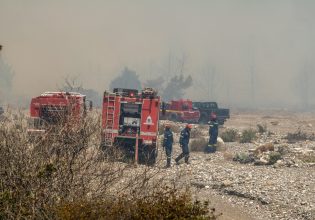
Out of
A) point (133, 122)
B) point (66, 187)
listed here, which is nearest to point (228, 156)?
point (133, 122)

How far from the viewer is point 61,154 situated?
20.4ft

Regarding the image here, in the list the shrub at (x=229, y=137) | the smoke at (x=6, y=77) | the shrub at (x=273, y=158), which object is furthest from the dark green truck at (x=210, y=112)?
the smoke at (x=6, y=77)

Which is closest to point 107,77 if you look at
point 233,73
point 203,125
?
point 233,73

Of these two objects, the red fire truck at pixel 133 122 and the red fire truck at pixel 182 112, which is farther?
the red fire truck at pixel 182 112

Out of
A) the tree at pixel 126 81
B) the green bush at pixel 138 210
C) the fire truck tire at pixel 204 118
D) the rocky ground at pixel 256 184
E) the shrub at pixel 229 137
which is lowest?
the rocky ground at pixel 256 184

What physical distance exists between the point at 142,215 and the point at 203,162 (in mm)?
11501

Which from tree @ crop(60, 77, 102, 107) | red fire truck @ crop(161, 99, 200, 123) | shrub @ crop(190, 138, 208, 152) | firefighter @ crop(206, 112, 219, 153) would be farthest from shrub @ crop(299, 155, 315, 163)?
red fire truck @ crop(161, 99, 200, 123)

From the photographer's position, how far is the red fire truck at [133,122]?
14.9 m

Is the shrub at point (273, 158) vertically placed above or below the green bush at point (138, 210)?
below

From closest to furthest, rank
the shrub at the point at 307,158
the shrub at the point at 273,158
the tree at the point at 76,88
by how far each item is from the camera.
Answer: the tree at the point at 76,88, the shrub at the point at 273,158, the shrub at the point at 307,158

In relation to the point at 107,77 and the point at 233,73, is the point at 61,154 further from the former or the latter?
the point at 233,73

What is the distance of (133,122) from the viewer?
15469mm

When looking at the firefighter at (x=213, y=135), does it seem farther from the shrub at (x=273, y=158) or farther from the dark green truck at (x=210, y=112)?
the dark green truck at (x=210, y=112)

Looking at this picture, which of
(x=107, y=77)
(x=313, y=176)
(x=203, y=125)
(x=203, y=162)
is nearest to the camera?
(x=313, y=176)
